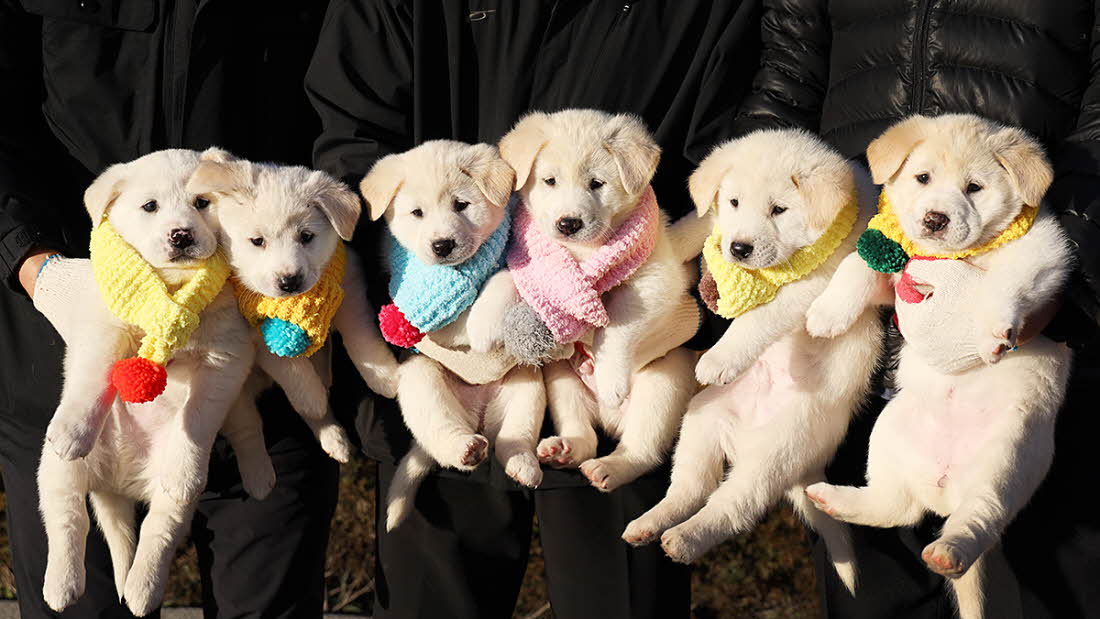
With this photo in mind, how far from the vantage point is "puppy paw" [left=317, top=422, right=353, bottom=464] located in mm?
3973

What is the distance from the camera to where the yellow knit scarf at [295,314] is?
3672mm

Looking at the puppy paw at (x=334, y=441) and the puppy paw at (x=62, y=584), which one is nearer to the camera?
the puppy paw at (x=62, y=584)

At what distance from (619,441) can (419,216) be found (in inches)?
41.7

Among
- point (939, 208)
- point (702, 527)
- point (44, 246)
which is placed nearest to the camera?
point (939, 208)

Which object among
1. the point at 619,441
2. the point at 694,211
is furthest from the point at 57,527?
the point at 694,211

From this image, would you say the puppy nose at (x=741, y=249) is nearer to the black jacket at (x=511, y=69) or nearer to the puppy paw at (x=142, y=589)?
the black jacket at (x=511, y=69)

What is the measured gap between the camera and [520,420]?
13.1 ft

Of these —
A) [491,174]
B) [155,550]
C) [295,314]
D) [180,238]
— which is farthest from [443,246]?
[155,550]

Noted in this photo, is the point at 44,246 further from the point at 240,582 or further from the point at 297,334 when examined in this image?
the point at 240,582

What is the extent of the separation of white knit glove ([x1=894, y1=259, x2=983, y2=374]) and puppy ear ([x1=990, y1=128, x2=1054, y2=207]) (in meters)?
0.28

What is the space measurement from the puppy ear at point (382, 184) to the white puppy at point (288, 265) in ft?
0.23

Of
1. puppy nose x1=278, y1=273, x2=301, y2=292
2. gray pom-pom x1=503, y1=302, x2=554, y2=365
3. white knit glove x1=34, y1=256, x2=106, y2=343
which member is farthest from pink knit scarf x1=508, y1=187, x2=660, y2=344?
white knit glove x1=34, y1=256, x2=106, y2=343

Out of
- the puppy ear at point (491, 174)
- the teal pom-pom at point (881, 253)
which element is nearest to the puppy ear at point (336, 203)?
the puppy ear at point (491, 174)

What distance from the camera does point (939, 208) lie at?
3.40m
